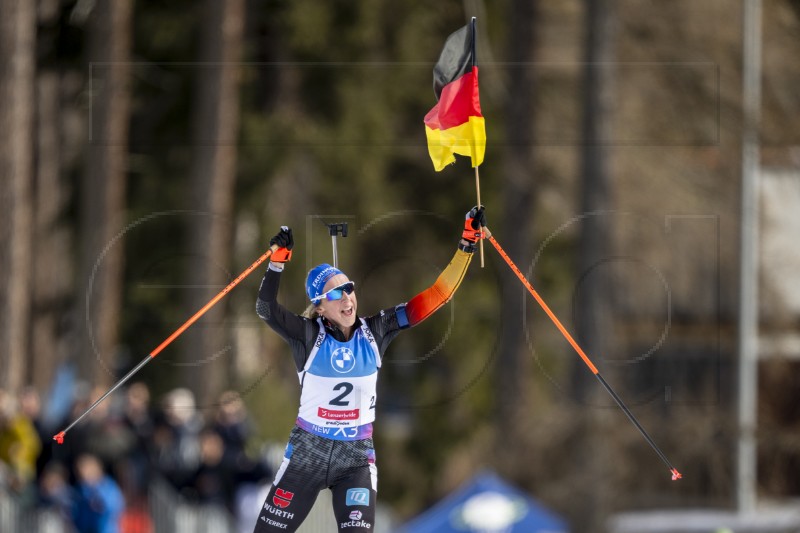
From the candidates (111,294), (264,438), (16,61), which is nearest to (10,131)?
(16,61)

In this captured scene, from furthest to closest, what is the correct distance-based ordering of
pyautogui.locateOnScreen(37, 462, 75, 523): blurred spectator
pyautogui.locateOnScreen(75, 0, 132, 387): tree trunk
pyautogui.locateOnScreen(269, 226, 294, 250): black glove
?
pyautogui.locateOnScreen(75, 0, 132, 387): tree trunk
pyautogui.locateOnScreen(37, 462, 75, 523): blurred spectator
pyautogui.locateOnScreen(269, 226, 294, 250): black glove

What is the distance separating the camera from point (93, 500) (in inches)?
588

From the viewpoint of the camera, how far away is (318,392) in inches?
352

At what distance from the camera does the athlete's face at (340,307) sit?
8.92m

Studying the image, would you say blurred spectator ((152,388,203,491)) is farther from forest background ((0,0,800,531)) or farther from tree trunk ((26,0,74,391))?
tree trunk ((26,0,74,391))

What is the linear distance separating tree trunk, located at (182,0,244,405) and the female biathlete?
12321mm

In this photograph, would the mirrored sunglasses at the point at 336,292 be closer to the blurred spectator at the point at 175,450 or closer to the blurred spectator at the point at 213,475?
the blurred spectator at the point at 213,475

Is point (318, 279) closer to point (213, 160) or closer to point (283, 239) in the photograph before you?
point (283, 239)

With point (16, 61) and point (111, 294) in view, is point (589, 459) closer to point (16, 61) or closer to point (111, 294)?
point (111, 294)

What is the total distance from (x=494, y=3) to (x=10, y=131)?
11113 mm

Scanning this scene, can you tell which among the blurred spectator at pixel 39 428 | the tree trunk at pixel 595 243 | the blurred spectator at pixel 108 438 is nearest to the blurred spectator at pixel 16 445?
the blurred spectator at pixel 39 428

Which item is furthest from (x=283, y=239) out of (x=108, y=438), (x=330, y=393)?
(x=108, y=438)

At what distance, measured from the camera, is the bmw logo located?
29.3ft

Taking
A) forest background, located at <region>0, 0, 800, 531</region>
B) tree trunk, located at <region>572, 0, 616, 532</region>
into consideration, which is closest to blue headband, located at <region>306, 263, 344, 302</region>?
forest background, located at <region>0, 0, 800, 531</region>
